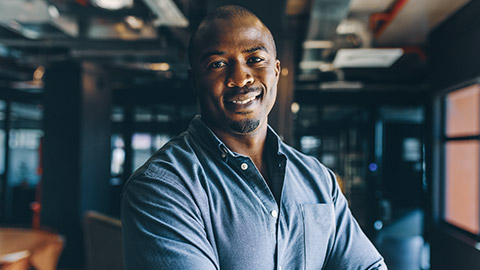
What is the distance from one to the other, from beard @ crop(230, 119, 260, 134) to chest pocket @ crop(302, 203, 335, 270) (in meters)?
0.24

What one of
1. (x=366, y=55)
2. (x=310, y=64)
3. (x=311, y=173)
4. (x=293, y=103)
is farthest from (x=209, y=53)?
(x=310, y=64)

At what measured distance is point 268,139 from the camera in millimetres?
1135

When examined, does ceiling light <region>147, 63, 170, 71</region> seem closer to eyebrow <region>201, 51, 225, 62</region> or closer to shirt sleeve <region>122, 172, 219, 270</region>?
eyebrow <region>201, 51, 225, 62</region>

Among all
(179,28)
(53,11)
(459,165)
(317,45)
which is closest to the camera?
(53,11)

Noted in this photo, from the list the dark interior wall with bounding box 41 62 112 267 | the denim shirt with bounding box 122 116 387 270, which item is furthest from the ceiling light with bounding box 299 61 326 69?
the denim shirt with bounding box 122 116 387 270

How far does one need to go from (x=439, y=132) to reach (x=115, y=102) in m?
6.03

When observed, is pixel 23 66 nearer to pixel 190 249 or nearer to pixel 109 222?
pixel 109 222

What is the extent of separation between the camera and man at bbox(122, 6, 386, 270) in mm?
786

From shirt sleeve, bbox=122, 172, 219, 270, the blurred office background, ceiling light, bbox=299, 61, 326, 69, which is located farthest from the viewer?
ceiling light, bbox=299, 61, 326, 69

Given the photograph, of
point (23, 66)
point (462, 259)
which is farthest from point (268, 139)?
point (23, 66)

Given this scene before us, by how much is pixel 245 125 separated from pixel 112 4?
2864 millimetres

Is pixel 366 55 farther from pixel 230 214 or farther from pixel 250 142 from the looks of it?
pixel 230 214

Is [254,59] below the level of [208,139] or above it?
above

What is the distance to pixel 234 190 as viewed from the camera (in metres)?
0.94
